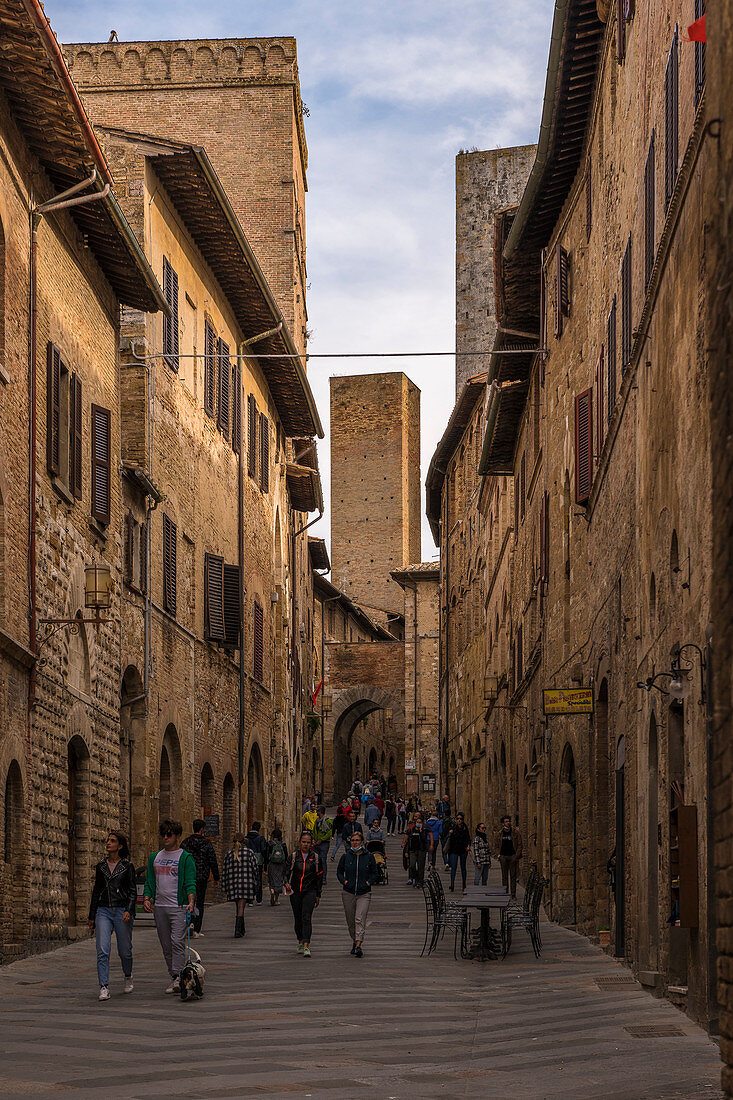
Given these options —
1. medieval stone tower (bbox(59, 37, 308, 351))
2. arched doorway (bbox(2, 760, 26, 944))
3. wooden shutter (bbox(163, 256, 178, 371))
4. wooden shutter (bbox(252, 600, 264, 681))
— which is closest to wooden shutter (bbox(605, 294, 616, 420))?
arched doorway (bbox(2, 760, 26, 944))

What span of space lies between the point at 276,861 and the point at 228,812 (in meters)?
6.48

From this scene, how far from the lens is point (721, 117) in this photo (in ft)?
24.4

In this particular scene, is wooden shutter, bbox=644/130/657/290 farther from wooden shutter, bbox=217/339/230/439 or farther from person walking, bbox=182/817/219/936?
wooden shutter, bbox=217/339/230/439

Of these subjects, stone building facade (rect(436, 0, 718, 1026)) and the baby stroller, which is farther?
the baby stroller

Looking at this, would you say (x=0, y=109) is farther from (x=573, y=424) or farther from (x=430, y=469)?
(x=430, y=469)

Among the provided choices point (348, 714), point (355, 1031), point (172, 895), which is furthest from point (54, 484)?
point (348, 714)

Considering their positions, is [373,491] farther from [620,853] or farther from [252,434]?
[620,853]

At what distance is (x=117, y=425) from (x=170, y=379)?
4.34m

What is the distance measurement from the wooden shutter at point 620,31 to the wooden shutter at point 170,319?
1037cm

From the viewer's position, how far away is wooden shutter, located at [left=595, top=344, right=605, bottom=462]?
18391mm

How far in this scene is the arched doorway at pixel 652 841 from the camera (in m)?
13.3

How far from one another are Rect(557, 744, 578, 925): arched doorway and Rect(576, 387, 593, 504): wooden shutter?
3755 millimetres

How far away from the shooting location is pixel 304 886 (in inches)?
671

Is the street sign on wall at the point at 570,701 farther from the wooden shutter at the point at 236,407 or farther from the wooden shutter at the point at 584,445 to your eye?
the wooden shutter at the point at 236,407
